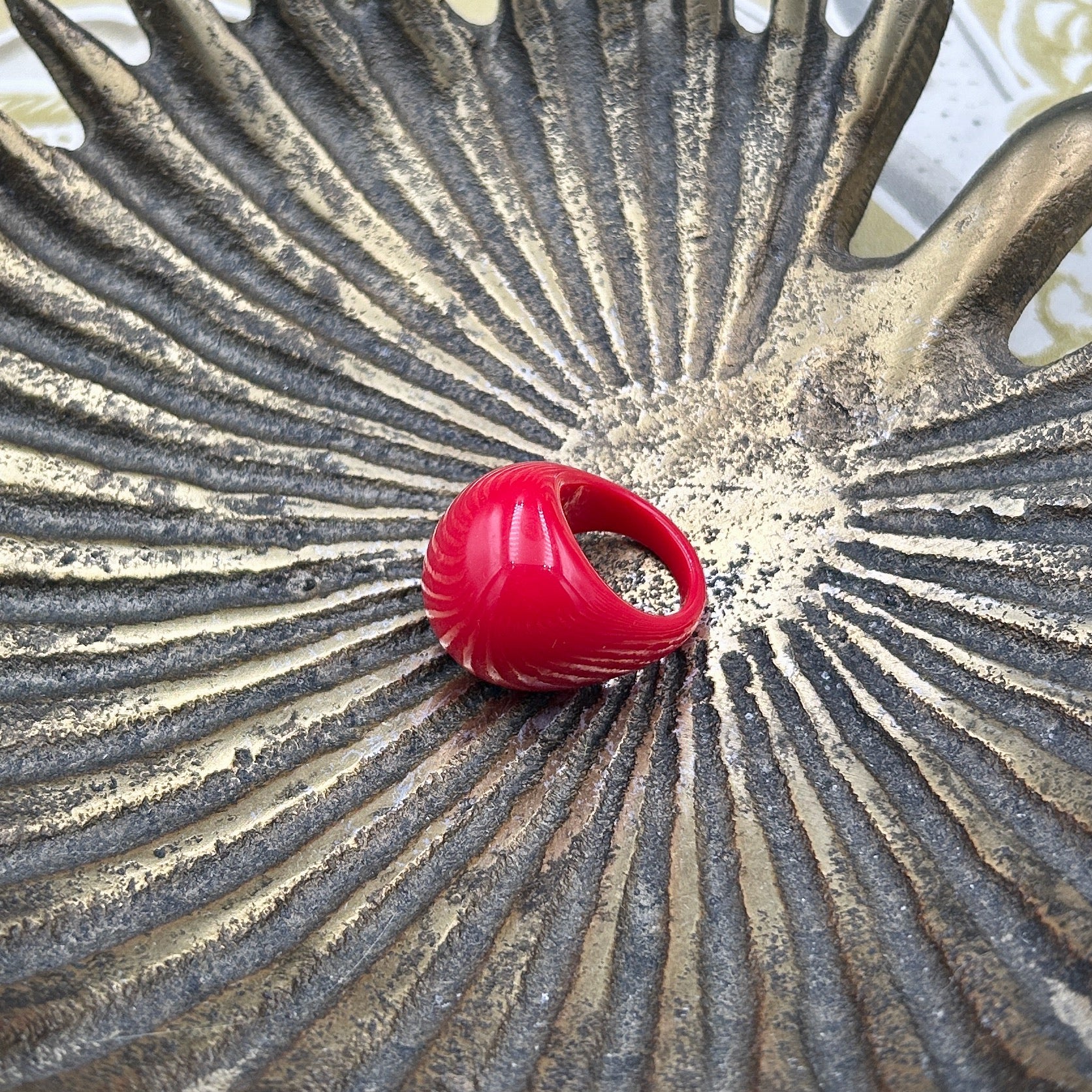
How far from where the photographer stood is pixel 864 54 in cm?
54

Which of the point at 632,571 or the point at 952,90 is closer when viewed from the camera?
the point at 632,571

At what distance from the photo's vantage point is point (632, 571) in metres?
0.45

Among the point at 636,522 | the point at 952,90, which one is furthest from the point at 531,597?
the point at 952,90

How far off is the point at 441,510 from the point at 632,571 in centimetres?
8

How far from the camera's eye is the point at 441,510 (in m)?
0.48

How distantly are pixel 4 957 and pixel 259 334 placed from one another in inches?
10.5

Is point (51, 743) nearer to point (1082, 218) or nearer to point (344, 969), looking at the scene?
point (344, 969)

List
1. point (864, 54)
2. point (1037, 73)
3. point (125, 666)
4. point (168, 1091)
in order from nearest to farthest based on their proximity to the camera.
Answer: point (168, 1091) → point (125, 666) → point (864, 54) → point (1037, 73)

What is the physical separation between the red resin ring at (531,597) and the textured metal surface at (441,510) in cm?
3

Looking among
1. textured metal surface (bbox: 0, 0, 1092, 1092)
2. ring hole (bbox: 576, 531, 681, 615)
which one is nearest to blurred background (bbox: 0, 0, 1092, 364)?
textured metal surface (bbox: 0, 0, 1092, 1092)

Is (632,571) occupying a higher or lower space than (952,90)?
lower

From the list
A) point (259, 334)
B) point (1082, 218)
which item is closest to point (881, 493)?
point (1082, 218)

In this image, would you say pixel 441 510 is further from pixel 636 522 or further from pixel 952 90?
pixel 952 90

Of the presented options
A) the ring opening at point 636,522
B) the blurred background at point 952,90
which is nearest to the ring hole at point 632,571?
the ring opening at point 636,522
